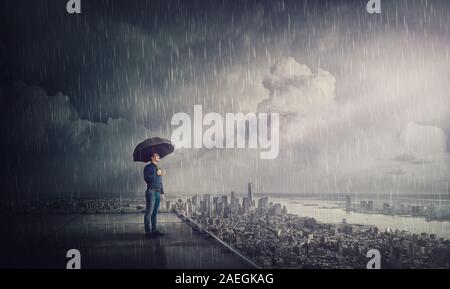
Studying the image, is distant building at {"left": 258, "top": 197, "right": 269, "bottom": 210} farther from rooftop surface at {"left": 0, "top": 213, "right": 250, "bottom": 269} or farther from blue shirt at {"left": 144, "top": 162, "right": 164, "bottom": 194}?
blue shirt at {"left": 144, "top": 162, "right": 164, "bottom": 194}

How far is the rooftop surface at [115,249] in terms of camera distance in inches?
194

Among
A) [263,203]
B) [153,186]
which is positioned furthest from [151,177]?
[263,203]

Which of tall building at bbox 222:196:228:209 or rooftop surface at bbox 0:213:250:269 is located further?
tall building at bbox 222:196:228:209

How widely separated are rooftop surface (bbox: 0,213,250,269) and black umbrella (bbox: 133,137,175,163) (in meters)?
1.40

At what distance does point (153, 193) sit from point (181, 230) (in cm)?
134

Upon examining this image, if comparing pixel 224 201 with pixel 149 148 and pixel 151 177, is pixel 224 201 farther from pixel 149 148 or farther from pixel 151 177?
pixel 151 177

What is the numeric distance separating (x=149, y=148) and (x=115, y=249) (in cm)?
196

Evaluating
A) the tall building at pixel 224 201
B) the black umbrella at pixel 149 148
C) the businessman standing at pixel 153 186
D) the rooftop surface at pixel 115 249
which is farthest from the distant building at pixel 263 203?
the businessman standing at pixel 153 186

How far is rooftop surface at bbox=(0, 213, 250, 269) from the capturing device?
194 inches

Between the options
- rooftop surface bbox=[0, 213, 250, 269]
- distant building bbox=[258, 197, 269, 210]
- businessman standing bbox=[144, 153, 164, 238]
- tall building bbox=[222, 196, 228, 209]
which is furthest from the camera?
distant building bbox=[258, 197, 269, 210]

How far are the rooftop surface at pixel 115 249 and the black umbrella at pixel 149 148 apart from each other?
1404 mm

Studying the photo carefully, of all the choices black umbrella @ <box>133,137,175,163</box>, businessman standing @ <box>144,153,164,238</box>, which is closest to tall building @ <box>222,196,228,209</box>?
black umbrella @ <box>133,137,175,163</box>

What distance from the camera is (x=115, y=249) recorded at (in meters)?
5.65
